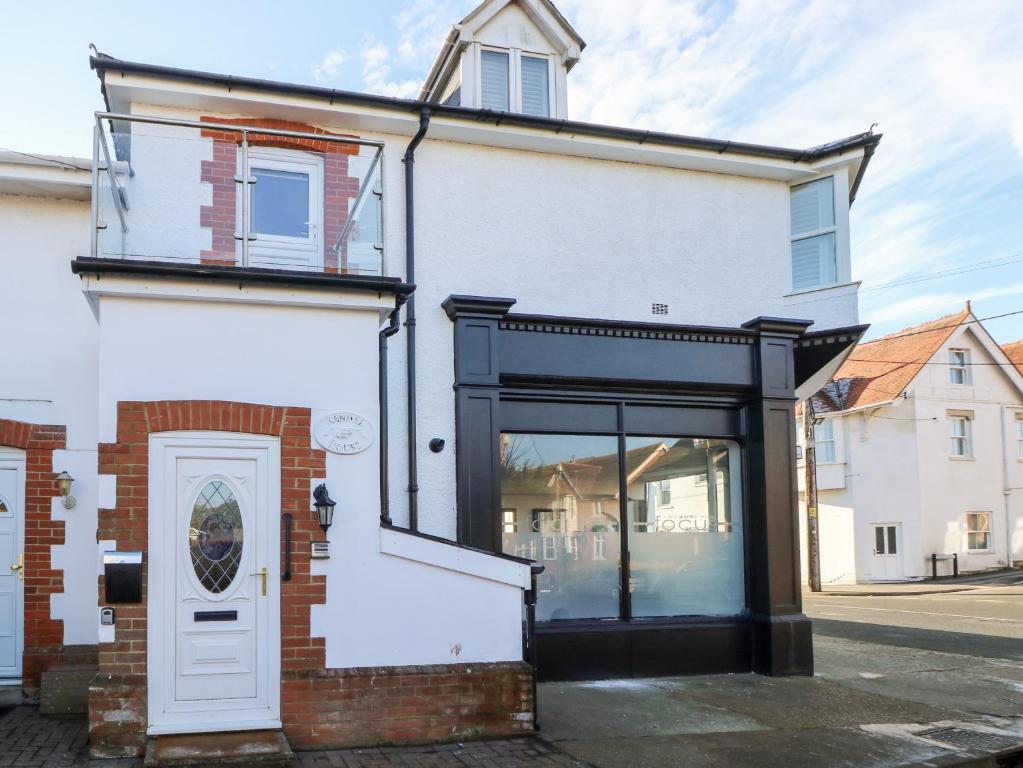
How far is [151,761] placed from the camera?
6148 millimetres

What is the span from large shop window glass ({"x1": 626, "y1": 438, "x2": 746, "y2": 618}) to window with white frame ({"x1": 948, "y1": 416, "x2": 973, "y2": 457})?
21916 millimetres

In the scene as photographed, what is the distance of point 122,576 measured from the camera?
6.56 meters

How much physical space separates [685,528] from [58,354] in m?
6.61

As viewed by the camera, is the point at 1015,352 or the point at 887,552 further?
the point at 1015,352

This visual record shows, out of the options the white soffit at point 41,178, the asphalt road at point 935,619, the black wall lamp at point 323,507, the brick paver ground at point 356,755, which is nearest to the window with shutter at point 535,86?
the white soffit at point 41,178

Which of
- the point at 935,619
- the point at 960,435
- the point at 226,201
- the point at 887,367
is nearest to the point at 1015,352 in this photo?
the point at 960,435

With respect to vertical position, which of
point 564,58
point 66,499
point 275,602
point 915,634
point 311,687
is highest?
point 564,58

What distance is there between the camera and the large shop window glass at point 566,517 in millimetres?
9812

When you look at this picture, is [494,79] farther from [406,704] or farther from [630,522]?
[406,704]

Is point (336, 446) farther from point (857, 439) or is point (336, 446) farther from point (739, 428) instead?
point (857, 439)

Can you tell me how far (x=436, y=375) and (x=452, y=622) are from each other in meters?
2.86

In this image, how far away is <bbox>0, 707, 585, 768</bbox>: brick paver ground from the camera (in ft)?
20.9

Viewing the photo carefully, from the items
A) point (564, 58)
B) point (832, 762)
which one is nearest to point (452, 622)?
point (832, 762)

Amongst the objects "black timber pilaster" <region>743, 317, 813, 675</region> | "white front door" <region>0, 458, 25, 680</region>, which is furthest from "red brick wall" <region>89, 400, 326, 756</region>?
"black timber pilaster" <region>743, 317, 813, 675</region>
